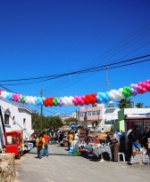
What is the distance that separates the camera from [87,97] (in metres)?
18.2

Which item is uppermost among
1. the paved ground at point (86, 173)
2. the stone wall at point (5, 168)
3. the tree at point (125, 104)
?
the tree at point (125, 104)

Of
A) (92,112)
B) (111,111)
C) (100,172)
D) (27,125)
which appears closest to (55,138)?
(27,125)

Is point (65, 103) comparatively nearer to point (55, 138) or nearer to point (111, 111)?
point (55, 138)

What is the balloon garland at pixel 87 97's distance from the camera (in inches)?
623

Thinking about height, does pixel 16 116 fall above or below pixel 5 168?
above

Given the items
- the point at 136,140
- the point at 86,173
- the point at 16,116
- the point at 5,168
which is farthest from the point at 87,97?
the point at 16,116

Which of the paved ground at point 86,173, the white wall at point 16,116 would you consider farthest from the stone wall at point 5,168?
the white wall at point 16,116

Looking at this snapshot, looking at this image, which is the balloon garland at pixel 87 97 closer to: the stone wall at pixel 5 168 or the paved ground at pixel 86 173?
the paved ground at pixel 86 173

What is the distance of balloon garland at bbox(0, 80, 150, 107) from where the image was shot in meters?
15.8

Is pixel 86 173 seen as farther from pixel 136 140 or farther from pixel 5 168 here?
pixel 136 140

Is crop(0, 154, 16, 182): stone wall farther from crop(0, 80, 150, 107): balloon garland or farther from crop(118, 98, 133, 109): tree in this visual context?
crop(118, 98, 133, 109): tree

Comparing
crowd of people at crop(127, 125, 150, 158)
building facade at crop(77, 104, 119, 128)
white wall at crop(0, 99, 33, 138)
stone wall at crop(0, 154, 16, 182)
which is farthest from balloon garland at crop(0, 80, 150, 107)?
building facade at crop(77, 104, 119, 128)

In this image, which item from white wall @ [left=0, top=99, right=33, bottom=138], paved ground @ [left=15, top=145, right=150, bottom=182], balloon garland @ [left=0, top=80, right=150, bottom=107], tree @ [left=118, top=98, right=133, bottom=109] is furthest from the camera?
tree @ [left=118, top=98, right=133, bottom=109]

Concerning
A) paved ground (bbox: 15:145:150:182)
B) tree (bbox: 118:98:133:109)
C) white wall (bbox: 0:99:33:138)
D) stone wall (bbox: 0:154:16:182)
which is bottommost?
paved ground (bbox: 15:145:150:182)
